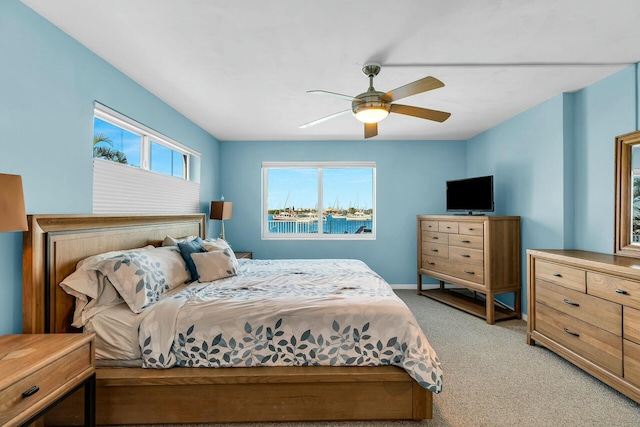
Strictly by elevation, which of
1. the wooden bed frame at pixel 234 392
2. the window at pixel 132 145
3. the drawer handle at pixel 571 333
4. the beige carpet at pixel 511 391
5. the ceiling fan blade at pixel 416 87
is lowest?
the beige carpet at pixel 511 391

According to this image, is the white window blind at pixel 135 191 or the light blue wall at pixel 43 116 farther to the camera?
the white window blind at pixel 135 191

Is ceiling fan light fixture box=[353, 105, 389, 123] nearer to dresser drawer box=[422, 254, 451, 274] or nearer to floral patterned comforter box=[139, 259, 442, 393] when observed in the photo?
floral patterned comforter box=[139, 259, 442, 393]

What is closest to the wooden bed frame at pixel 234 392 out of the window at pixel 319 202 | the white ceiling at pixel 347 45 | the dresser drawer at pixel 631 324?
the white ceiling at pixel 347 45

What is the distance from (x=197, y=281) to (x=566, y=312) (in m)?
3.11

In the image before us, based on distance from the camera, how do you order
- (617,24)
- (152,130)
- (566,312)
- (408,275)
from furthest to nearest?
(408,275) < (152,130) < (566,312) < (617,24)

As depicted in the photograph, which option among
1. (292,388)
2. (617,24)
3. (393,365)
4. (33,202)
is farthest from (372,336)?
(617,24)

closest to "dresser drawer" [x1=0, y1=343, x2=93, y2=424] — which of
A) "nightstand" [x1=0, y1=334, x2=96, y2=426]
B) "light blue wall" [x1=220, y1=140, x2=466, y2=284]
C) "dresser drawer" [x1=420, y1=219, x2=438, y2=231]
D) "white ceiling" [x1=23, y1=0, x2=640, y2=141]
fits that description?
"nightstand" [x1=0, y1=334, x2=96, y2=426]

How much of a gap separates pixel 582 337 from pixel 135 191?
392cm

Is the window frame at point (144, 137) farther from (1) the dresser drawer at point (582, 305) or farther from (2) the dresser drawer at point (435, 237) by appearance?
A: (1) the dresser drawer at point (582, 305)

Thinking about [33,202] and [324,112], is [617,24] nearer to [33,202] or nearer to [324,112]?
[324,112]

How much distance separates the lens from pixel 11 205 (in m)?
1.26

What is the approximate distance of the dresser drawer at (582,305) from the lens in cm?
208

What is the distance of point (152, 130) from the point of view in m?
3.00

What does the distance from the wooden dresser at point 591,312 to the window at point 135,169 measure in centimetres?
376
